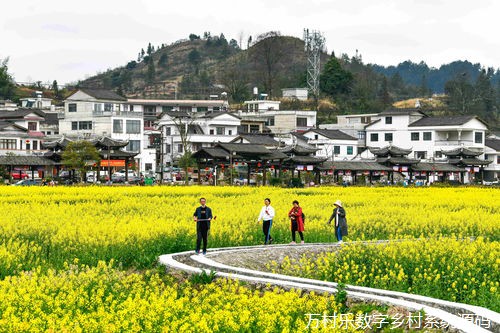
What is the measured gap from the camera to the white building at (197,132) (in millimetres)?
87000

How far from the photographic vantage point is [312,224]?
28531 mm

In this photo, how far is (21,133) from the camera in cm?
7562

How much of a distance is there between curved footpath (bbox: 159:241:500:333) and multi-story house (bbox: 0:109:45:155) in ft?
179

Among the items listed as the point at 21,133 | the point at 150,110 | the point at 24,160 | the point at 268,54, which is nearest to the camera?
the point at 24,160

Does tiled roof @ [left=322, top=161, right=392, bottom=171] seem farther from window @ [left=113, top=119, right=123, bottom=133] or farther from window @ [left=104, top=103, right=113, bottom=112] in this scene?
window @ [left=104, top=103, right=113, bottom=112]

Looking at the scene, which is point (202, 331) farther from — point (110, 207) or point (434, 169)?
point (434, 169)

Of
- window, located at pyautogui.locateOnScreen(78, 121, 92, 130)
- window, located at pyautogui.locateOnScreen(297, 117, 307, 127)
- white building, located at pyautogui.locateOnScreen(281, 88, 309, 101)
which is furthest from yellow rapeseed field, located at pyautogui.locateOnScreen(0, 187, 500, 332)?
white building, located at pyautogui.locateOnScreen(281, 88, 309, 101)

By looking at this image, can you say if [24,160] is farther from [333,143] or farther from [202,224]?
[202,224]

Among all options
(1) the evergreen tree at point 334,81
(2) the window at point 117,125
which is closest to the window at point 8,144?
(2) the window at point 117,125

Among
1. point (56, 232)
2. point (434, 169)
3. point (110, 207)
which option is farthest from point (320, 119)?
point (56, 232)

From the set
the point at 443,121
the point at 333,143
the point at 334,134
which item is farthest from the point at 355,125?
the point at 443,121

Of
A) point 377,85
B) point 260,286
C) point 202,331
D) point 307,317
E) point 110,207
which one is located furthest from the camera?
point 377,85

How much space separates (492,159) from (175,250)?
237 ft

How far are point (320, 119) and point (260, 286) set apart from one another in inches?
3715
